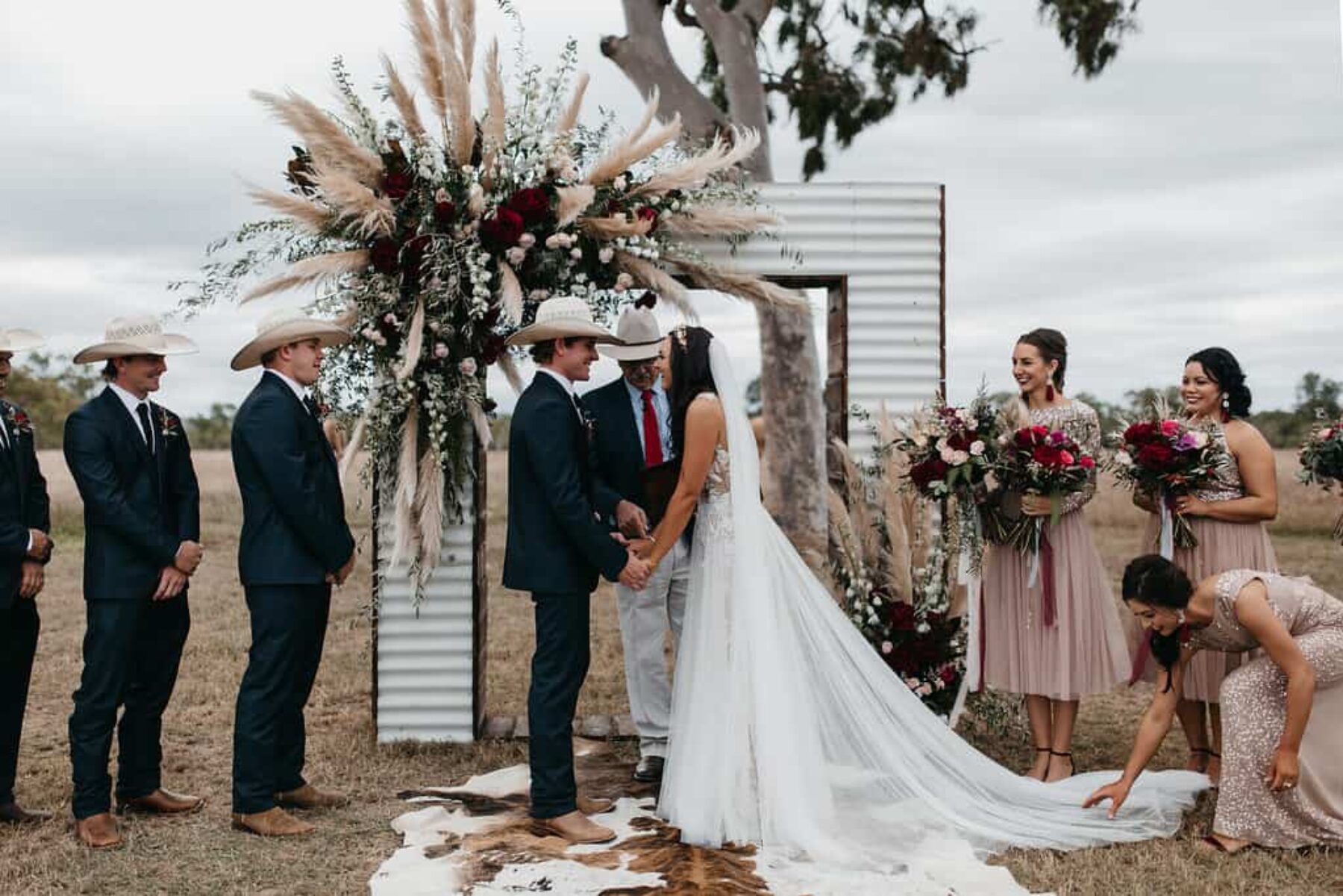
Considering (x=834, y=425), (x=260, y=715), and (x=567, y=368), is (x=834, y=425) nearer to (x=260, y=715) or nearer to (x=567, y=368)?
(x=567, y=368)

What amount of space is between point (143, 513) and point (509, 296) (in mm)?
1914

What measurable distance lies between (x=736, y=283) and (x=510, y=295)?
50.9 inches

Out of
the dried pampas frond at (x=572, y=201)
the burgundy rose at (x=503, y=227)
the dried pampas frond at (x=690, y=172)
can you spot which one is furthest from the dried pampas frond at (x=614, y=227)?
the burgundy rose at (x=503, y=227)

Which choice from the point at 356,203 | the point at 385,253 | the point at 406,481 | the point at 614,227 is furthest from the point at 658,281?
the point at 406,481

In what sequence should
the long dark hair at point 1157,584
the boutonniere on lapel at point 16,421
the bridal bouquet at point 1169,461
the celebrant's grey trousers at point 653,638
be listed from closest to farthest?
the long dark hair at point 1157,584 → the boutonniere on lapel at point 16,421 → the bridal bouquet at point 1169,461 → the celebrant's grey trousers at point 653,638

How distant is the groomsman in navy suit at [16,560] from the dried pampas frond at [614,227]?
2.57 meters

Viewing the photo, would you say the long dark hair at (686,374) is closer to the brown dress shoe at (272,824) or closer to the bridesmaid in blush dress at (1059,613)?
the bridesmaid in blush dress at (1059,613)

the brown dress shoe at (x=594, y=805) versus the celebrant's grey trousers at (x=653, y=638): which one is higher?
the celebrant's grey trousers at (x=653, y=638)

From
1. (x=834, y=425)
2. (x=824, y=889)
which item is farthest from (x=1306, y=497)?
(x=824, y=889)

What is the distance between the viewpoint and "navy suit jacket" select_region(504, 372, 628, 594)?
4.79m

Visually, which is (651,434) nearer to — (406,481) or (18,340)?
(406,481)

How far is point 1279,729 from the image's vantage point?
4.81 m

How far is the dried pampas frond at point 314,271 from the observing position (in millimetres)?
5918

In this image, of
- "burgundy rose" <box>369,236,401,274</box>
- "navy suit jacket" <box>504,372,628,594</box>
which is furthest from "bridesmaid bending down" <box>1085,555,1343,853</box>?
"burgundy rose" <box>369,236,401,274</box>
